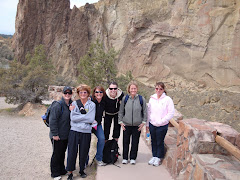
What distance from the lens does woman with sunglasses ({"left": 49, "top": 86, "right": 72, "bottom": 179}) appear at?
301 cm

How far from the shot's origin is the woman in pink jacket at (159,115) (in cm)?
339

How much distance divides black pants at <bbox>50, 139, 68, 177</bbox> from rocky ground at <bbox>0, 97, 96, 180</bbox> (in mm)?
186

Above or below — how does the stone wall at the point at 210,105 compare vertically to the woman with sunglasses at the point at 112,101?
below

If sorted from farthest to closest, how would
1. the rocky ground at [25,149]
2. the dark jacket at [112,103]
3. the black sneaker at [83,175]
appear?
the rocky ground at [25,149]
the dark jacket at [112,103]
the black sneaker at [83,175]

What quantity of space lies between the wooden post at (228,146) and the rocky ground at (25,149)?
222cm

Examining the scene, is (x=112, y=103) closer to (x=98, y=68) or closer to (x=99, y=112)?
(x=99, y=112)

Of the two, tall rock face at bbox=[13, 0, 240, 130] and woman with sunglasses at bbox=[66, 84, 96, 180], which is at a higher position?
tall rock face at bbox=[13, 0, 240, 130]

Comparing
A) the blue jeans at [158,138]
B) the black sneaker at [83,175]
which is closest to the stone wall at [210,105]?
the blue jeans at [158,138]

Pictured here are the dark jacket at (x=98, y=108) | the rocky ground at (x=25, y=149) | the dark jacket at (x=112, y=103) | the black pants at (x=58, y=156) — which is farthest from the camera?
the rocky ground at (x=25, y=149)

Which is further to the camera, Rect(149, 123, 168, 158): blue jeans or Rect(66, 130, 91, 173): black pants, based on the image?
Rect(149, 123, 168, 158): blue jeans

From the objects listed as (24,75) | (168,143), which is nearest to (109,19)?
(24,75)

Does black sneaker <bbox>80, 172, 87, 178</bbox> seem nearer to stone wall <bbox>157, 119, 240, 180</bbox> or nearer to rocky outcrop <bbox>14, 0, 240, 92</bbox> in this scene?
stone wall <bbox>157, 119, 240, 180</bbox>

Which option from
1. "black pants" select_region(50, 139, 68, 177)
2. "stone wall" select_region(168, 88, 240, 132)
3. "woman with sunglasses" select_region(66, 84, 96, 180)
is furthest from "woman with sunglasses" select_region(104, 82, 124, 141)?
"stone wall" select_region(168, 88, 240, 132)

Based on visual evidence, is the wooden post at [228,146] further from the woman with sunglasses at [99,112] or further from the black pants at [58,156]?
the black pants at [58,156]
